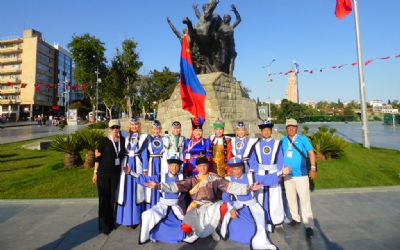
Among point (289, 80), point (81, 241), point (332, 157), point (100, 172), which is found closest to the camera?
point (81, 241)

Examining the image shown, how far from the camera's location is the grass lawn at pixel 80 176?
273 inches

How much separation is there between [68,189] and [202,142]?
4323 mm

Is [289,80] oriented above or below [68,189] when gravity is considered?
above

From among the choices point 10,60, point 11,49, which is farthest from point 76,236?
point 11,49

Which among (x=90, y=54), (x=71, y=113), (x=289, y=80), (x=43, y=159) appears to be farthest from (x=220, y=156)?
(x=289, y=80)

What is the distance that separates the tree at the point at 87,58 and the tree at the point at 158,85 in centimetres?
1101

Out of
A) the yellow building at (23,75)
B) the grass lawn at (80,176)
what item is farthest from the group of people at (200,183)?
the yellow building at (23,75)

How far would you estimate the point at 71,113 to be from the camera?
38906 mm

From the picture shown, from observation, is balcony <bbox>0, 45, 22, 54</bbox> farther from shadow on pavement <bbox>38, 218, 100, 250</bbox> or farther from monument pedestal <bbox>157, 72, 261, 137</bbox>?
shadow on pavement <bbox>38, 218, 100, 250</bbox>

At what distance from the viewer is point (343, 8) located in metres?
13.9

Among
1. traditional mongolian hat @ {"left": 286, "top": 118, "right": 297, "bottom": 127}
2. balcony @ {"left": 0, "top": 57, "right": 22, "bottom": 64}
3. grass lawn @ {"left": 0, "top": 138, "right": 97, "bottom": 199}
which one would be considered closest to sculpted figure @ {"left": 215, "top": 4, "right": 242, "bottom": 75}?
grass lawn @ {"left": 0, "top": 138, "right": 97, "bottom": 199}

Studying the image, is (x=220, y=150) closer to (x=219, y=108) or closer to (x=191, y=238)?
(x=191, y=238)

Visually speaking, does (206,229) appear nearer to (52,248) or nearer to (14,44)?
(52,248)

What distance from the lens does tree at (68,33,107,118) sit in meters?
33.3
